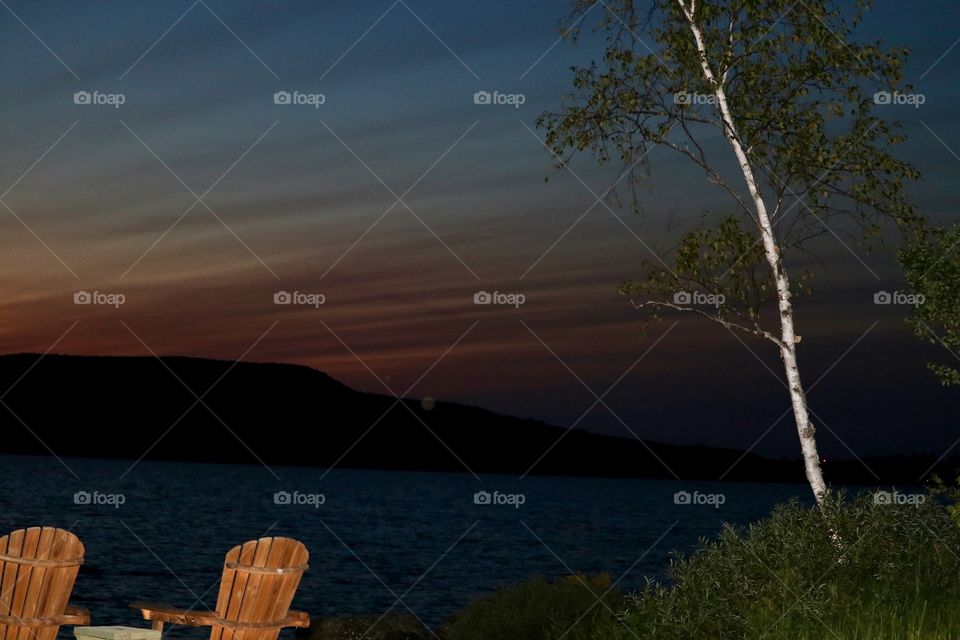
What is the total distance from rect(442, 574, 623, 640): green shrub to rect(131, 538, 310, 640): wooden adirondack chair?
2.99m

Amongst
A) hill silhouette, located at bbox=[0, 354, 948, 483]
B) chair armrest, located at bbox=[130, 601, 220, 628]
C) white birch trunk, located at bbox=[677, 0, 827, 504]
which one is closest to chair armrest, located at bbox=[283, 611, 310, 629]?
chair armrest, located at bbox=[130, 601, 220, 628]

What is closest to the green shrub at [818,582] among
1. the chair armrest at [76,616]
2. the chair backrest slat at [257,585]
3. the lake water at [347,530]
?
the chair backrest slat at [257,585]

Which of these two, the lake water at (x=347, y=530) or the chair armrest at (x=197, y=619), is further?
the lake water at (x=347, y=530)

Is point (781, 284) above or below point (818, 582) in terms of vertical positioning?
above

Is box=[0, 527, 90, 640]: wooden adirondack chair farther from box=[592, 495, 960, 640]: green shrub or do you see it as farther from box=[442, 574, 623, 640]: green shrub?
box=[592, 495, 960, 640]: green shrub

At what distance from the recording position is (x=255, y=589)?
30.3 ft

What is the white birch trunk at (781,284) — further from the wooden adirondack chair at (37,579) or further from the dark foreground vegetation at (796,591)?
the wooden adirondack chair at (37,579)

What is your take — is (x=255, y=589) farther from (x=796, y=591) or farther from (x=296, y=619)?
(x=796, y=591)

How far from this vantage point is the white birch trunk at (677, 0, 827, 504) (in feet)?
39.5

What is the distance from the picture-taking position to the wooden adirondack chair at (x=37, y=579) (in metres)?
9.27

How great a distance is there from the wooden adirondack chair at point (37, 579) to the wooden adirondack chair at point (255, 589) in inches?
26.0

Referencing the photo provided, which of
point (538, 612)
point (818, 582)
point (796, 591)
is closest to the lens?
point (796, 591)

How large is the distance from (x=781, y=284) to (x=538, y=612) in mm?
4301

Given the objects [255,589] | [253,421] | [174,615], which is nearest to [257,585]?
[255,589]
